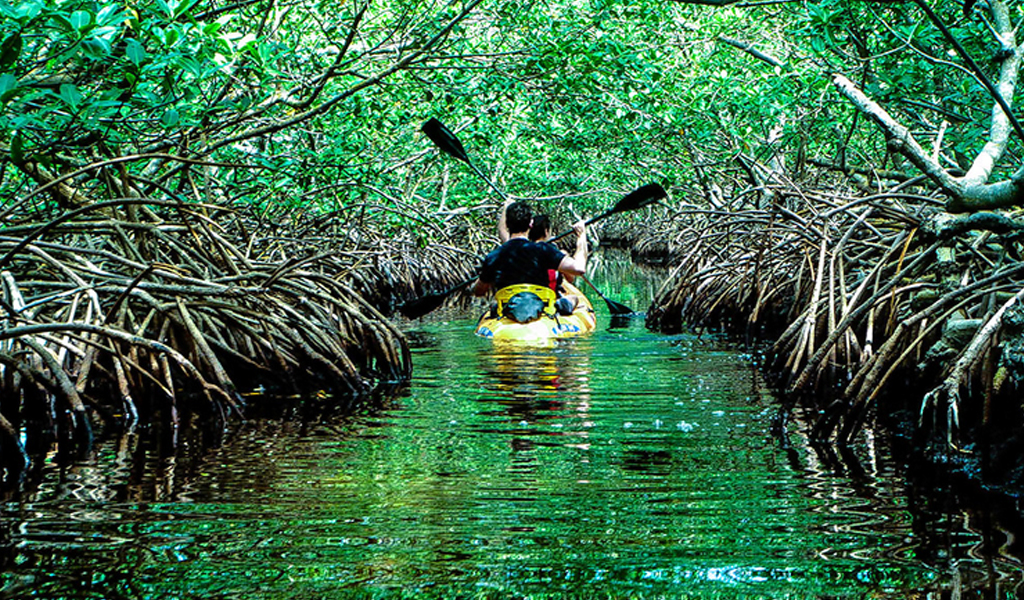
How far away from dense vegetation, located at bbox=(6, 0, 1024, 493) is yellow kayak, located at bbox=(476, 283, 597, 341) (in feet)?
4.20

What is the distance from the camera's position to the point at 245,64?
6223 millimetres

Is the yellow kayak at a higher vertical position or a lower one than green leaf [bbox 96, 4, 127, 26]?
lower

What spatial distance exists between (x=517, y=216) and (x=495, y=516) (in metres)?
5.61

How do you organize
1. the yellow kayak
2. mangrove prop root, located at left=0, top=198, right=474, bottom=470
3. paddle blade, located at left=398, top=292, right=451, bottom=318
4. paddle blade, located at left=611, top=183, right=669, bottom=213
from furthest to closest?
1. paddle blade, located at left=398, top=292, right=451, bottom=318
2. paddle blade, located at left=611, top=183, right=669, bottom=213
3. the yellow kayak
4. mangrove prop root, located at left=0, top=198, right=474, bottom=470

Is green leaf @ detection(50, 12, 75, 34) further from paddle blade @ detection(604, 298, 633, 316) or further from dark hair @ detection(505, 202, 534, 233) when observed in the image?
paddle blade @ detection(604, 298, 633, 316)

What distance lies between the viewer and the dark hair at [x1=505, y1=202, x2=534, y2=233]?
8688 mm

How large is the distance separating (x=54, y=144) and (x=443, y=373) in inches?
126

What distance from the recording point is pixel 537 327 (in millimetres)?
8875

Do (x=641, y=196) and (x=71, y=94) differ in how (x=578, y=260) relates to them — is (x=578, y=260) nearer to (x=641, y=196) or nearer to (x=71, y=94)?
(x=641, y=196)

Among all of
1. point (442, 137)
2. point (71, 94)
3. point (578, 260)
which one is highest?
point (442, 137)

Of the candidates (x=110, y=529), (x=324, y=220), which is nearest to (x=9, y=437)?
(x=110, y=529)

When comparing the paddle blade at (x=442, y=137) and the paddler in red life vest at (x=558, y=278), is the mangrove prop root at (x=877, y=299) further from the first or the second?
the paddle blade at (x=442, y=137)

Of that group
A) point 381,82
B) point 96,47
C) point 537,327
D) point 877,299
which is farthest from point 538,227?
point 96,47

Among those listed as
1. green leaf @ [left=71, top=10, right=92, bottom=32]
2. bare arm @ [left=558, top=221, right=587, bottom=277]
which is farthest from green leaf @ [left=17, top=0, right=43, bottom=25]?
bare arm @ [left=558, top=221, right=587, bottom=277]
